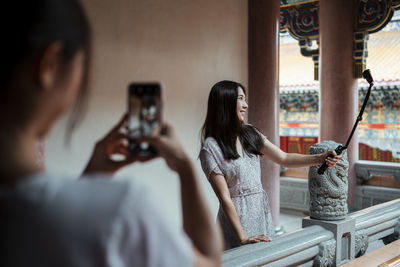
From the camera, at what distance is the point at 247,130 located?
2209mm

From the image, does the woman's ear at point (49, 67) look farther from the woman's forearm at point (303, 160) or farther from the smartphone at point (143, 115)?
the woman's forearm at point (303, 160)

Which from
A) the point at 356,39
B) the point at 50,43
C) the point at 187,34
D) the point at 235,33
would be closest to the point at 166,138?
the point at 50,43

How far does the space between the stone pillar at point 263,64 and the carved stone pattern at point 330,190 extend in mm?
1993

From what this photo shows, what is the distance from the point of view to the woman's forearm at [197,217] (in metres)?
0.70

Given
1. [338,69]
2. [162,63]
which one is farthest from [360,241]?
[338,69]

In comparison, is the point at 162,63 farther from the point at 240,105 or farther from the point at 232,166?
the point at 232,166

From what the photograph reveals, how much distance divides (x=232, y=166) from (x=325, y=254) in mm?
698

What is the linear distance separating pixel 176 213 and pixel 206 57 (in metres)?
1.40

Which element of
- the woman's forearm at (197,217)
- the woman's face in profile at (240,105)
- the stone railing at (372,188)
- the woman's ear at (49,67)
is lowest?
the stone railing at (372,188)

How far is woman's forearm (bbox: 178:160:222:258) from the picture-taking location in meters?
0.70

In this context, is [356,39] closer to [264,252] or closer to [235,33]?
[235,33]

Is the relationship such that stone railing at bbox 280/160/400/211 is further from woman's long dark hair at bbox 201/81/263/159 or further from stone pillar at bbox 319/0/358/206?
woman's long dark hair at bbox 201/81/263/159

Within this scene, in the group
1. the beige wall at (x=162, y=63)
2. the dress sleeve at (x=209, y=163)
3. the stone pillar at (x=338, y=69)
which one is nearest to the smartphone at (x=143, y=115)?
the dress sleeve at (x=209, y=163)

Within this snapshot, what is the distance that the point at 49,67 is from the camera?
0.56 metres
